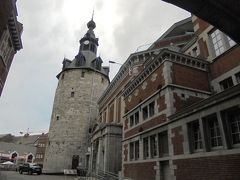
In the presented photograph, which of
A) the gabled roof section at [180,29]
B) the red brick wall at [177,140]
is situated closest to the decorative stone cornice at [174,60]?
the red brick wall at [177,140]

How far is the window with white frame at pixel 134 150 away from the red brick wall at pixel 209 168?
569cm

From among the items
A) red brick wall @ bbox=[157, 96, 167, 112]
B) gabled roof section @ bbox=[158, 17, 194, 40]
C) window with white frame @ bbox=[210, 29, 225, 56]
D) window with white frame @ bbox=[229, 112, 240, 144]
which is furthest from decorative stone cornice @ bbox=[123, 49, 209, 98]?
gabled roof section @ bbox=[158, 17, 194, 40]

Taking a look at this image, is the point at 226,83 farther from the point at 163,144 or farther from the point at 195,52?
the point at 163,144

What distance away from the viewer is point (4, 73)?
2119 cm

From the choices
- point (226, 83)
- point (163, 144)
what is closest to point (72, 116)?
point (163, 144)

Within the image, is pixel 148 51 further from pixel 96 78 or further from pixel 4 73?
pixel 96 78

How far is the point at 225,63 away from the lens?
47.8ft

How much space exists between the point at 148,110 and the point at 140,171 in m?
4.33

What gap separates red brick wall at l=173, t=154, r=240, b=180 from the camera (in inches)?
345

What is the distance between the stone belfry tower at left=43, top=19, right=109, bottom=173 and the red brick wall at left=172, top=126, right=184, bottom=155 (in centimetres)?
2590

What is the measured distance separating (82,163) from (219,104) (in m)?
30.2

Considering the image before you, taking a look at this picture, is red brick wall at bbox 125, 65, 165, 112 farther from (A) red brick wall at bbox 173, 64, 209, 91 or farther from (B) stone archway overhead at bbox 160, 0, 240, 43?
(B) stone archway overhead at bbox 160, 0, 240, 43

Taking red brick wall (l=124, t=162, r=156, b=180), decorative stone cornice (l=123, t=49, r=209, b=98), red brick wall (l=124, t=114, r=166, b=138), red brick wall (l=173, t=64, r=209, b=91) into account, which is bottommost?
red brick wall (l=124, t=162, r=156, b=180)

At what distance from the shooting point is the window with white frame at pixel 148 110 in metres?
15.9
